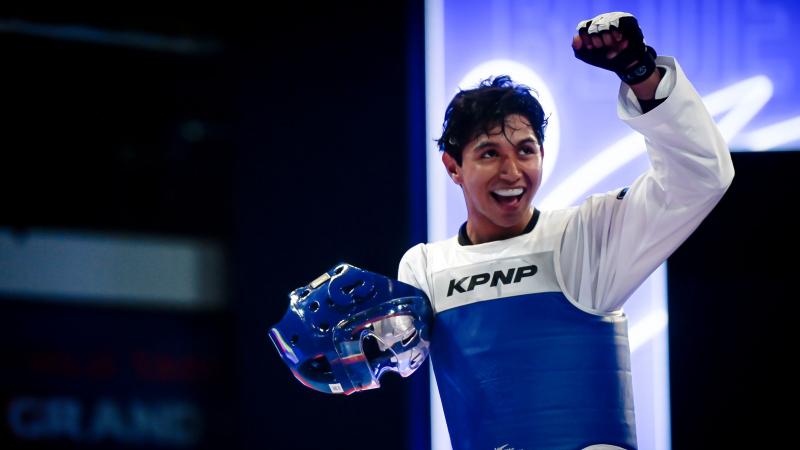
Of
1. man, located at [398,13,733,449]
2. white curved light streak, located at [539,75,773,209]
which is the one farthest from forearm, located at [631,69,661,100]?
white curved light streak, located at [539,75,773,209]

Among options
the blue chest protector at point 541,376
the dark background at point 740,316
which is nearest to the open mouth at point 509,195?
the blue chest protector at point 541,376

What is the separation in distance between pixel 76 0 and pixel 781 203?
11.3 ft

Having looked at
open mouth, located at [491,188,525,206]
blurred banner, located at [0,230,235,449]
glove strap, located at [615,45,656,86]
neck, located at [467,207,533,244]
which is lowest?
blurred banner, located at [0,230,235,449]

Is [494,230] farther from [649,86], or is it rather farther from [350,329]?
[649,86]

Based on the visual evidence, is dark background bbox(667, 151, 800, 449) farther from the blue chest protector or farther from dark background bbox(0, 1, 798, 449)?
the blue chest protector

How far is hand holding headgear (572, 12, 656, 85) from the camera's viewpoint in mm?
2037

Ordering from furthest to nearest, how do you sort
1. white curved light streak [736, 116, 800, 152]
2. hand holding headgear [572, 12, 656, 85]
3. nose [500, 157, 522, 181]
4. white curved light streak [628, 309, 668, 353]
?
white curved light streak [736, 116, 800, 152], white curved light streak [628, 309, 668, 353], nose [500, 157, 522, 181], hand holding headgear [572, 12, 656, 85]

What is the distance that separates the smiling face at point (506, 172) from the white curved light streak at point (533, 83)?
3.02 feet

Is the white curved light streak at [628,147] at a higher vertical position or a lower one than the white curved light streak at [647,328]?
higher

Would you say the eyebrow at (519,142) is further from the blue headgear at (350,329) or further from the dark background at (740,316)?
the dark background at (740,316)

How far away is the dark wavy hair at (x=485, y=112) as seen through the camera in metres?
2.52

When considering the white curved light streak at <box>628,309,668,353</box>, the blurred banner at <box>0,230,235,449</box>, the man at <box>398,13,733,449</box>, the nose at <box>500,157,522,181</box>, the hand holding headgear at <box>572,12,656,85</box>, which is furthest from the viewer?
the blurred banner at <box>0,230,235,449</box>

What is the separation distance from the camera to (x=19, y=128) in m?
4.35

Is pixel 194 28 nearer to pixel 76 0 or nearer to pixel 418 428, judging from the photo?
pixel 76 0
